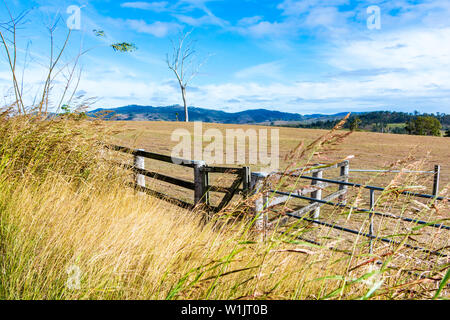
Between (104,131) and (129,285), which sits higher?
(104,131)

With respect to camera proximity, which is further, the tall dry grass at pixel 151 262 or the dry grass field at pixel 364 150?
the dry grass field at pixel 364 150

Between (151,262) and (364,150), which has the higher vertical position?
(151,262)

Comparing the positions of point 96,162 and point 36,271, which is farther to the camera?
point 96,162

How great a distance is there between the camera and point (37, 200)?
290 centimetres

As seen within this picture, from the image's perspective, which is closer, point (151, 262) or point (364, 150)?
point (151, 262)

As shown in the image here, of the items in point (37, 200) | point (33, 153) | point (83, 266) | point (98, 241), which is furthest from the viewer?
point (33, 153)

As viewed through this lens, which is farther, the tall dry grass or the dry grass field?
the dry grass field

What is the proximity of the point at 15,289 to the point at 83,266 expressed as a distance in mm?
365

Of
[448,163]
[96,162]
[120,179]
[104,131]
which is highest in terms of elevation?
[104,131]
